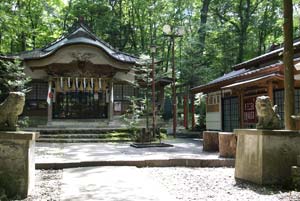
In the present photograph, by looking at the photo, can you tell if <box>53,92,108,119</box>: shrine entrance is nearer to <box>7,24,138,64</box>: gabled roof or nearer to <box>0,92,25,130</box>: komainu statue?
<box>7,24,138,64</box>: gabled roof

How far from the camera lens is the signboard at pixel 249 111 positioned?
48.8ft

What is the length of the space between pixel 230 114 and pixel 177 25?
16940 millimetres

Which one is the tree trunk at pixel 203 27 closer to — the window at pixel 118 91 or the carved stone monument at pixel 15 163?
the window at pixel 118 91

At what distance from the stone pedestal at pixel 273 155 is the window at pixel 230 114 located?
10451 millimetres

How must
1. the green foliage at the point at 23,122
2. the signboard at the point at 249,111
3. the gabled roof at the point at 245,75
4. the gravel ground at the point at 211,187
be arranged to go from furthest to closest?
the green foliage at the point at 23,122 → the signboard at the point at 249,111 → the gabled roof at the point at 245,75 → the gravel ground at the point at 211,187

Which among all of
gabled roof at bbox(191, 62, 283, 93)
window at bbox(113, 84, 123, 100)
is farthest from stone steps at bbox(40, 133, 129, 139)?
window at bbox(113, 84, 123, 100)

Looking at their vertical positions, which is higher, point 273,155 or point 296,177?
point 273,155

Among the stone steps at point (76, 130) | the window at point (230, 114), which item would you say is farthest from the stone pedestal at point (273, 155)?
the stone steps at point (76, 130)

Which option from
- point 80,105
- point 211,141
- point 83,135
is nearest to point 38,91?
point 80,105

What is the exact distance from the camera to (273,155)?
6.24 meters

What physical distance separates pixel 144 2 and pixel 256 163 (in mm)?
29292

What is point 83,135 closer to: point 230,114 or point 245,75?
point 230,114

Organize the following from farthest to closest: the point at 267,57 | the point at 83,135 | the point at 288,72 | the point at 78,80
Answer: the point at 78,80
the point at 83,135
the point at 267,57
the point at 288,72

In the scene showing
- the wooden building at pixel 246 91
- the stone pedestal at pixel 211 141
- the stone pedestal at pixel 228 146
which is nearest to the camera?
the stone pedestal at pixel 228 146
